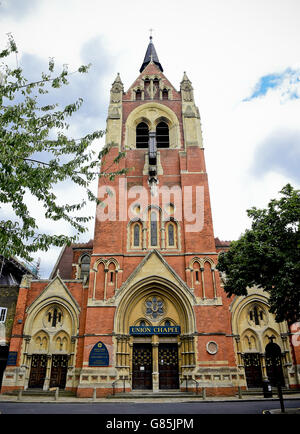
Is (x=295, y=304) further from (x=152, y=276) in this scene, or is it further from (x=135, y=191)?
(x=135, y=191)

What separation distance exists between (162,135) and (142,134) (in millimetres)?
2394

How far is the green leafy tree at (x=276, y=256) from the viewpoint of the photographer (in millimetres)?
11703

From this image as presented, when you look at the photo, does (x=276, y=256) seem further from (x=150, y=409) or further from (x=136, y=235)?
(x=136, y=235)

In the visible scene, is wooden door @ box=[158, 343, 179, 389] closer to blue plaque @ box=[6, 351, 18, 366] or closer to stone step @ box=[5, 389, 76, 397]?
stone step @ box=[5, 389, 76, 397]

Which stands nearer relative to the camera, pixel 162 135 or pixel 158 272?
pixel 158 272

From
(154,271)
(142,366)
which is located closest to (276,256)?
(154,271)

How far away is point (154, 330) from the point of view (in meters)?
20.9

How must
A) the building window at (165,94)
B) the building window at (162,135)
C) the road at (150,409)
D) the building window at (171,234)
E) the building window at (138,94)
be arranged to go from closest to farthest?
the road at (150,409)
the building window at (171,234)
the building window at (162,135)
the building window at (138,94)
the building window at (165,94)

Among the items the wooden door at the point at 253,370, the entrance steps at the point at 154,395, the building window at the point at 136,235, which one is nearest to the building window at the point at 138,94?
the building window at the point at 136,235

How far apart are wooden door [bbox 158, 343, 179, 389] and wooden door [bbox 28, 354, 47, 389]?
8431 millimetres

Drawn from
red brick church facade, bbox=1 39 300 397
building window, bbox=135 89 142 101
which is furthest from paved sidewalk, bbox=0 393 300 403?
building window, bbox=135 89 142 101

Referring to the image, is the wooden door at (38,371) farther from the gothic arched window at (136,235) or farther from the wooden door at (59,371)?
the gothic arched window at (136,235)

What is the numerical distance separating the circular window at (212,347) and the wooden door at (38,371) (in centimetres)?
1179

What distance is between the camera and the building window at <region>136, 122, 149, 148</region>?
98.0 ft
